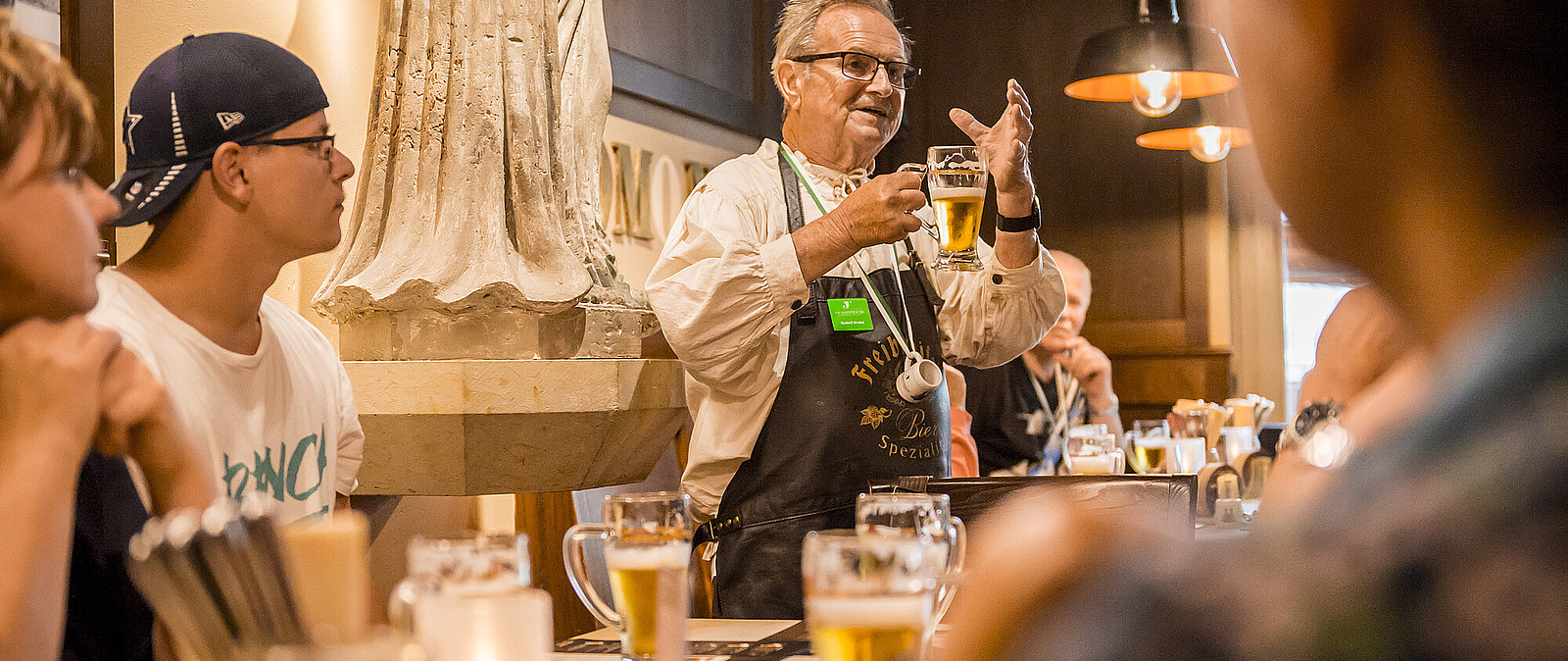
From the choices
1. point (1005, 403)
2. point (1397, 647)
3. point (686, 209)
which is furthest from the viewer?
point (1005, 403)

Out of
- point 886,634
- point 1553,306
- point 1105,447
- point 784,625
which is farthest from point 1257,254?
point 1553,306

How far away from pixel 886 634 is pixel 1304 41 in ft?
1.89

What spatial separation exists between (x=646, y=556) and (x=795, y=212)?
4.96 ft

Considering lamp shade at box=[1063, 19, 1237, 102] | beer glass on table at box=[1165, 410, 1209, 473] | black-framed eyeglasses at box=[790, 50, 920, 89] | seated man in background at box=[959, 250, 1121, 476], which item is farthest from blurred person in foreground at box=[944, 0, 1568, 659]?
lamp shade at box=[1063, 19, 1237, 102]

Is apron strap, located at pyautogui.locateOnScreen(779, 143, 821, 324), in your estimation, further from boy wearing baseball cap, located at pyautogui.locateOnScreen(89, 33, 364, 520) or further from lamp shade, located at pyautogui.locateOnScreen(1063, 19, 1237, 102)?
lamp shade, located at pyautogui.locateOnScreen(1063, 19, 1237, 102)

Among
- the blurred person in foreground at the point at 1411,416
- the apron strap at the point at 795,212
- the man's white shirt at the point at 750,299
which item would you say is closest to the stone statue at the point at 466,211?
the man's white shirt at the point at 750,299

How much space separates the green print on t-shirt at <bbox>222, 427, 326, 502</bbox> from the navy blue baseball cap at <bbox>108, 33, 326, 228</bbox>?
325 millimetres

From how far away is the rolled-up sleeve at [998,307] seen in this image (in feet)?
8.63

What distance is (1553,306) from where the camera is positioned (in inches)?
11.6

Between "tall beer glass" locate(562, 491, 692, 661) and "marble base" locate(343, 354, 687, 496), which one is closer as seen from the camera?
"tall beer glass" locate(562, 491, 692, 661)

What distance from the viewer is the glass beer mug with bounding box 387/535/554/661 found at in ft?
2.59

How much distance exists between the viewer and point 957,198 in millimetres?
2248

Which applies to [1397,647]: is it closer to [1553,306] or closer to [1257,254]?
[1553,306]

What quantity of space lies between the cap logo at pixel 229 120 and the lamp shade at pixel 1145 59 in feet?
11.1
